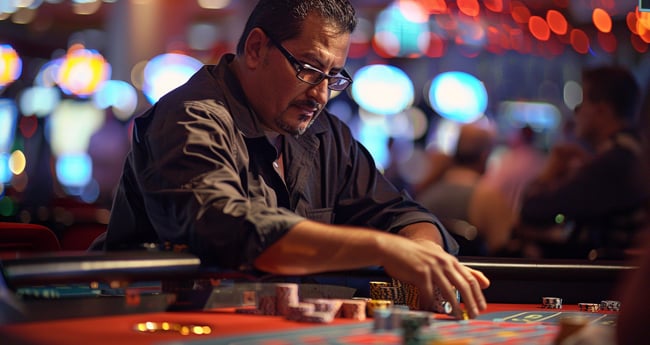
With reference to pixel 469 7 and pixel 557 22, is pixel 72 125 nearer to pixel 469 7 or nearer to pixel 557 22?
pixel 469 7

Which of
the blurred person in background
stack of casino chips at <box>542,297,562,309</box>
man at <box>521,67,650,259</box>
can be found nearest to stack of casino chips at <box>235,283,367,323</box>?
stack of casino chips at <box>542,297,562,309</box>

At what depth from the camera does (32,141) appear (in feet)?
45.5

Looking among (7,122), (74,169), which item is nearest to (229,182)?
(74,169)

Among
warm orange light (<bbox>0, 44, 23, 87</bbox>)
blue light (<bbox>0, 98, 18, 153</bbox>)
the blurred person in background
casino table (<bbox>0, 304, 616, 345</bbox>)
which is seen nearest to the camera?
casino table (<bbox>0, 304, 616, 345</bbox>)

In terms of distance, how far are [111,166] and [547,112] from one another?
233 inches

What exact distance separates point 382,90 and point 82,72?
4368 mm

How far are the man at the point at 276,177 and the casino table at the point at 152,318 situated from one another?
13 cm

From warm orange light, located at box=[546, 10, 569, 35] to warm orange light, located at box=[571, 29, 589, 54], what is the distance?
15 centimetres

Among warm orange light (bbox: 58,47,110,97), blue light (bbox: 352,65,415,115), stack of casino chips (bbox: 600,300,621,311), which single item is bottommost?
stack of casino chips (bbox: 600,300,621,311)

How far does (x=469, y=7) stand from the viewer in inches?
502

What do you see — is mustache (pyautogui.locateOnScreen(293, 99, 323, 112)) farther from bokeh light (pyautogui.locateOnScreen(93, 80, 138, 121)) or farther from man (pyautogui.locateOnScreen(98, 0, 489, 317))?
bokeh light (pyautogui.locateOnScreen(93, 80, 138, 121))

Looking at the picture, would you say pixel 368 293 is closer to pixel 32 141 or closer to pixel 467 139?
pixel 467 139

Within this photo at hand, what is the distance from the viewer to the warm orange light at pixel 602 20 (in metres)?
13.0

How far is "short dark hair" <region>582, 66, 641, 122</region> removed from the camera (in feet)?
18.5
